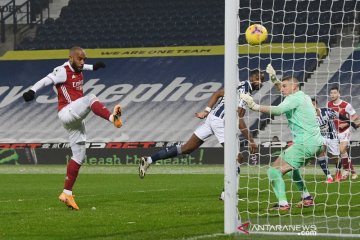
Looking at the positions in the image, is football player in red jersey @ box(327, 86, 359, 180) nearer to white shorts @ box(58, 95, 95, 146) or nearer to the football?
the football

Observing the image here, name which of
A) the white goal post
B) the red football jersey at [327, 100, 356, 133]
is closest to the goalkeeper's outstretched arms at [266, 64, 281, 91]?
the white goal post

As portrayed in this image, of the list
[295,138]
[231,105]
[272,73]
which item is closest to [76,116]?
[295,138]

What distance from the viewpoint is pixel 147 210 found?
42.4 feet

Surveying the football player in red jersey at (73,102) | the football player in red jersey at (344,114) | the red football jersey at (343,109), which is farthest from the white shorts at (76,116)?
the red football jersey at (343,109)

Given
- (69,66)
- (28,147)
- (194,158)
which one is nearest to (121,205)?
(69,66)

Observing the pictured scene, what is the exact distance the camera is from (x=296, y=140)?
40.8ft

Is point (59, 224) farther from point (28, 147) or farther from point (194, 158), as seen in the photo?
point (28, 147)

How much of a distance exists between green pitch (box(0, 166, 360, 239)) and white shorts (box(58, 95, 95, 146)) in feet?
3.27

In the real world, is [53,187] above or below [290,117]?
below

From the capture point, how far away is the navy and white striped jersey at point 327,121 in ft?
65.9

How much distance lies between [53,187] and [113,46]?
56.1ft

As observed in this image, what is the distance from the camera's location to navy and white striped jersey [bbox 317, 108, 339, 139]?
65.9 ft

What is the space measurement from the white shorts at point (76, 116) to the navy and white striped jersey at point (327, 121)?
7397 mm

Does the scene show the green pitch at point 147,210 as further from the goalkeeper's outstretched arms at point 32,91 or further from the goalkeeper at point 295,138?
the goalkeeper's outstretched arms at point 32,91
